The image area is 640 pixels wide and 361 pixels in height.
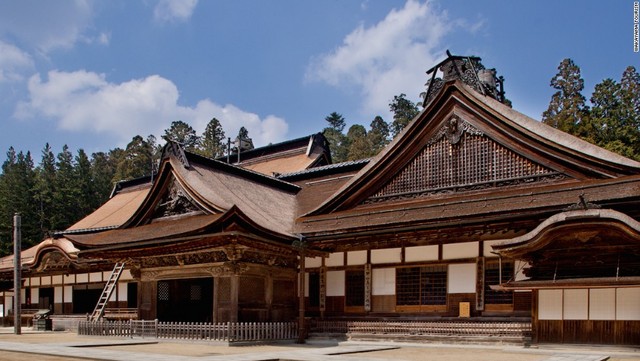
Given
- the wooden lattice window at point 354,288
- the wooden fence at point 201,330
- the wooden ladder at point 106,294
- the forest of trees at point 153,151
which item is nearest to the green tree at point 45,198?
the forest of trees at point 153,151

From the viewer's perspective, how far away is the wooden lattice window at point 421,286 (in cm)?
2005

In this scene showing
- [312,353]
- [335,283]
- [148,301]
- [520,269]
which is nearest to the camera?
[312,353]

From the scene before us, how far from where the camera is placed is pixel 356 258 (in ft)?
71.7

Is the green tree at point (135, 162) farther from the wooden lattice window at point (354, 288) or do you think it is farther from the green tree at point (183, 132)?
the wooden lattice window at point (354, 288)

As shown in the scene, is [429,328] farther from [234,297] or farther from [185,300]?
[185,300]

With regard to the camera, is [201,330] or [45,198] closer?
[201,330]

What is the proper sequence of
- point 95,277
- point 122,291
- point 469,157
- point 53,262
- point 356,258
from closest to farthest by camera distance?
point 469,157 → point 356,258 → point 122,291 → point 95,277 → point 53,262

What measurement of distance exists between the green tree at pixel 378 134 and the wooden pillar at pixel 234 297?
203 ft

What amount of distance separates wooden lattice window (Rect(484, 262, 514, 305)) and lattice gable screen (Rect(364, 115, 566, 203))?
8.74 ft

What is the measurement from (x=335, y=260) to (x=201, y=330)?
5556mm

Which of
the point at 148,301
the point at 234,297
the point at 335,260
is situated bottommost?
the point at 148,301

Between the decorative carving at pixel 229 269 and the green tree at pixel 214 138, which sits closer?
the decorative carving at pixel 229 269

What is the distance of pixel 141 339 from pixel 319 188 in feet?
34.0

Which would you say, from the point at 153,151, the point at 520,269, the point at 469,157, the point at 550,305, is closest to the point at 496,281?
the point at 520,269
